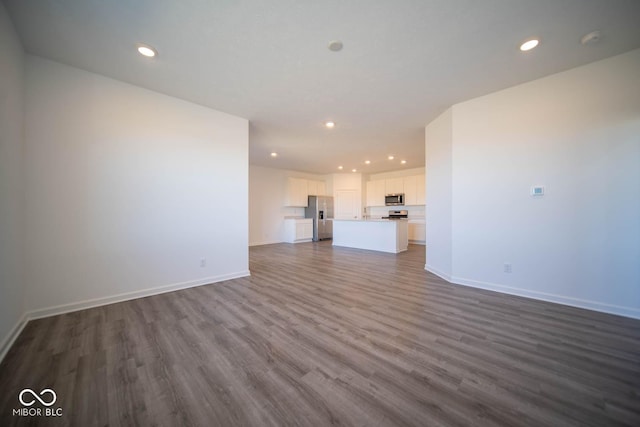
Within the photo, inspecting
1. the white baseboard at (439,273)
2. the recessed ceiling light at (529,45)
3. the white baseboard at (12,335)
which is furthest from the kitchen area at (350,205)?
the white baseboard at (12,335)

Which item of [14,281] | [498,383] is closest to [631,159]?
[498,383]

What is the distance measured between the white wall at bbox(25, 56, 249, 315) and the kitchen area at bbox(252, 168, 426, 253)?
4.07 m

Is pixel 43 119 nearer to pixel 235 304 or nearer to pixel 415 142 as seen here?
pixel 235 304

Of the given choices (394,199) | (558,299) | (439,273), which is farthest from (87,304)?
(394,199)

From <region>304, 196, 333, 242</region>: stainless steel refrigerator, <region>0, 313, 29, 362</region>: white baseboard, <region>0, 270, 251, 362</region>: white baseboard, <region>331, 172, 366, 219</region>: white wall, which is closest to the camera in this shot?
<region>0, 313, 29, 362</region>: white baseboard

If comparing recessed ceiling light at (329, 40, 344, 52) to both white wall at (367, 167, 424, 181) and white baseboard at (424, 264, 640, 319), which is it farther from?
white wall at (367, 167, 424, 181)

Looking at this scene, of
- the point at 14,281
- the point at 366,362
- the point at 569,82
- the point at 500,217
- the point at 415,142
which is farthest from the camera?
the point at 415,142

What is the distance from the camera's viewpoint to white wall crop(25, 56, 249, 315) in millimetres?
2363

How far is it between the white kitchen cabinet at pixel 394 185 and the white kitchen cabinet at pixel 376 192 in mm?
→ 172

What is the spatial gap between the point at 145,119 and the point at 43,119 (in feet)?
2.92

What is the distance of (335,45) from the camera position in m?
2.12

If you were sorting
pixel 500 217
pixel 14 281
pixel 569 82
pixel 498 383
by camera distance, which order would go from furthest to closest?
1. pixel 500 217
2. pixel 569 82
3. pixel 14 281
4. pixel 498 383

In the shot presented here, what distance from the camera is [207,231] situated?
11.4ft
